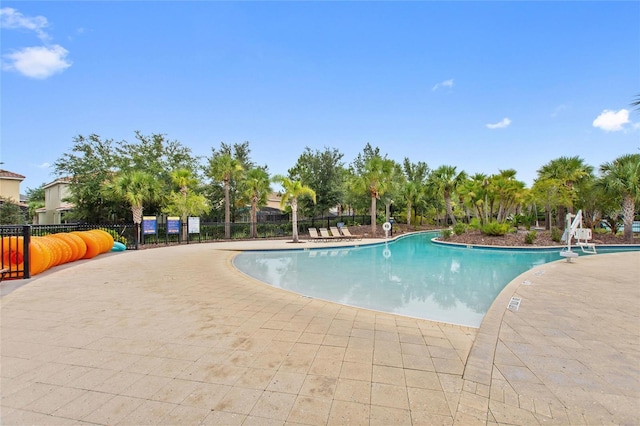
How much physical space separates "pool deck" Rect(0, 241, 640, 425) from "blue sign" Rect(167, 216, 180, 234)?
9.74m

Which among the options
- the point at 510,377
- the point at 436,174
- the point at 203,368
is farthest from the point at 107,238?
the point at 436,174

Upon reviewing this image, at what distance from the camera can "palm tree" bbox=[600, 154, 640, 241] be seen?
43.5 feet

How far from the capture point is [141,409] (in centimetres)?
185

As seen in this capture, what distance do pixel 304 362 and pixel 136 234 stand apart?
12.4 meters

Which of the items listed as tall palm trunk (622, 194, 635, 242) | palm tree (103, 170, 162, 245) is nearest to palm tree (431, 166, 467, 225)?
tall palm trunk (622, 194, 635, 242)

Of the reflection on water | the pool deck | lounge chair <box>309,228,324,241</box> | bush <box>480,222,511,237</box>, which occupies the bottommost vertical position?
the reflection on water

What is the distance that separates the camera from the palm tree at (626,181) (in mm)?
13273

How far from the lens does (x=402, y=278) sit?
7.71m

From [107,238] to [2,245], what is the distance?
416 cm

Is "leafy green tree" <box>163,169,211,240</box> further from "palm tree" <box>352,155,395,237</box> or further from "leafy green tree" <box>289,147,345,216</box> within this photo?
"palm tree" <box>352,155,395,237</box>

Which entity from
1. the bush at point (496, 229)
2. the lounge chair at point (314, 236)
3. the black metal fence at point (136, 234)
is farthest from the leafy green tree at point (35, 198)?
the bush at point (496, 229)

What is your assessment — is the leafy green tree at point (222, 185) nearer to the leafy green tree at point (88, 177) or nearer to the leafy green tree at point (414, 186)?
the leafy green tree at point (88, 177)

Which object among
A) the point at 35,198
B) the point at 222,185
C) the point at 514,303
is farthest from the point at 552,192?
the point at 35,198

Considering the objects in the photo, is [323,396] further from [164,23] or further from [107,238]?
[164,23]
